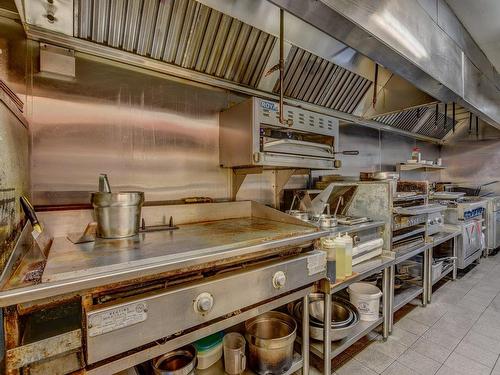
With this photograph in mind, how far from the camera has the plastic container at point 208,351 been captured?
1.68 meters

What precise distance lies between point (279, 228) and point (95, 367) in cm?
114

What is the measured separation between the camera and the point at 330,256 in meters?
1.84

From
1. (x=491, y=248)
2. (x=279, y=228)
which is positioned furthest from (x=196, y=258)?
(x=491, y=248)

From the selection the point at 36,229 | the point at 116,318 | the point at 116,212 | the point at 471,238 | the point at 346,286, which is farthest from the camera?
the point at 471,238

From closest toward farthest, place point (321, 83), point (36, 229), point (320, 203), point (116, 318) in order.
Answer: point (116, 318), point (36, 229), point (320, 203), point (321, 83)

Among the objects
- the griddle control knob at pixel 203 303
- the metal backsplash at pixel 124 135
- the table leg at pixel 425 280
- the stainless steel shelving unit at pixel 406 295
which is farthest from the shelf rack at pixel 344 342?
the metal backsplash at pixel 124 135

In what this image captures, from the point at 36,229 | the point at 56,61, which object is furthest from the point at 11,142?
the point at 56,61

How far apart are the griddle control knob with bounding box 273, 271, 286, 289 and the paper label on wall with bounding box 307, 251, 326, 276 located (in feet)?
0.72

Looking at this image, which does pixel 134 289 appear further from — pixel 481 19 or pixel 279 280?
pixel 481 19

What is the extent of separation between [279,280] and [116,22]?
1.86 m

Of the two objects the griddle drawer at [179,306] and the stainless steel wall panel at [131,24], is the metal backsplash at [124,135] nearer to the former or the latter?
the stainless steel wall panel at [131,24]

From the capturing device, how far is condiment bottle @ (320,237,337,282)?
179cm

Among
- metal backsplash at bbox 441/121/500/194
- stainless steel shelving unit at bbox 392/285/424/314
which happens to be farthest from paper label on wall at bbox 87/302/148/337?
metal backsplash at bbox 441/121/500/194

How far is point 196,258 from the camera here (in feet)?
3.57
